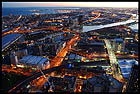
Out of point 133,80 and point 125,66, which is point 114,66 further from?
point 133,80

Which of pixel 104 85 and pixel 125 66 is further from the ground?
pixel 104 85

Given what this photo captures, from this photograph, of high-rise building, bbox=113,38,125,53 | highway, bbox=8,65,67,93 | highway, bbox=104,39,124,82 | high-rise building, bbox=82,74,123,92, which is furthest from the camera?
high-rise building, bbox=113,38,125,53

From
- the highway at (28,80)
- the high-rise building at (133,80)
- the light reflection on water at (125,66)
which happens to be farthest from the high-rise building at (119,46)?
the high-rise building at (133,80)

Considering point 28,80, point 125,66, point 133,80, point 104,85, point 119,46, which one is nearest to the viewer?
point 133,80

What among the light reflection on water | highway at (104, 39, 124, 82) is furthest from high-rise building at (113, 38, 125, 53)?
the light reflection on water

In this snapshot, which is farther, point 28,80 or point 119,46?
point 119,46

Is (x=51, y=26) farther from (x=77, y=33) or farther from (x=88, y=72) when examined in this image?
(x=88, y=72)

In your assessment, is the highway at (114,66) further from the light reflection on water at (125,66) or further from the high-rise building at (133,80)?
the high-rise building at (133,80)

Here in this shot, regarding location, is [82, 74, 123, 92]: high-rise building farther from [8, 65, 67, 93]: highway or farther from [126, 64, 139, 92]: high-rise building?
[8, 65, 67, 93]: highway

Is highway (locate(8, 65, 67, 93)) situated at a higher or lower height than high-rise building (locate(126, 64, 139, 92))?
lower

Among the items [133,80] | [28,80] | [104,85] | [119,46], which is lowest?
[28,80]

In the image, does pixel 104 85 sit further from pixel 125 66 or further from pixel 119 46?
pixel 119 46

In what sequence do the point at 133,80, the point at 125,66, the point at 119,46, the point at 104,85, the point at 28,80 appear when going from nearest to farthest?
the point at 133,80, the point at 104,85, the point at 28,80, the point at 125,66, the point at 119,46

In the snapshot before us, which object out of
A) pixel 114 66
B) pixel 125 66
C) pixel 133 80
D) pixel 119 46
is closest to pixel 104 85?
pixel 133 80
